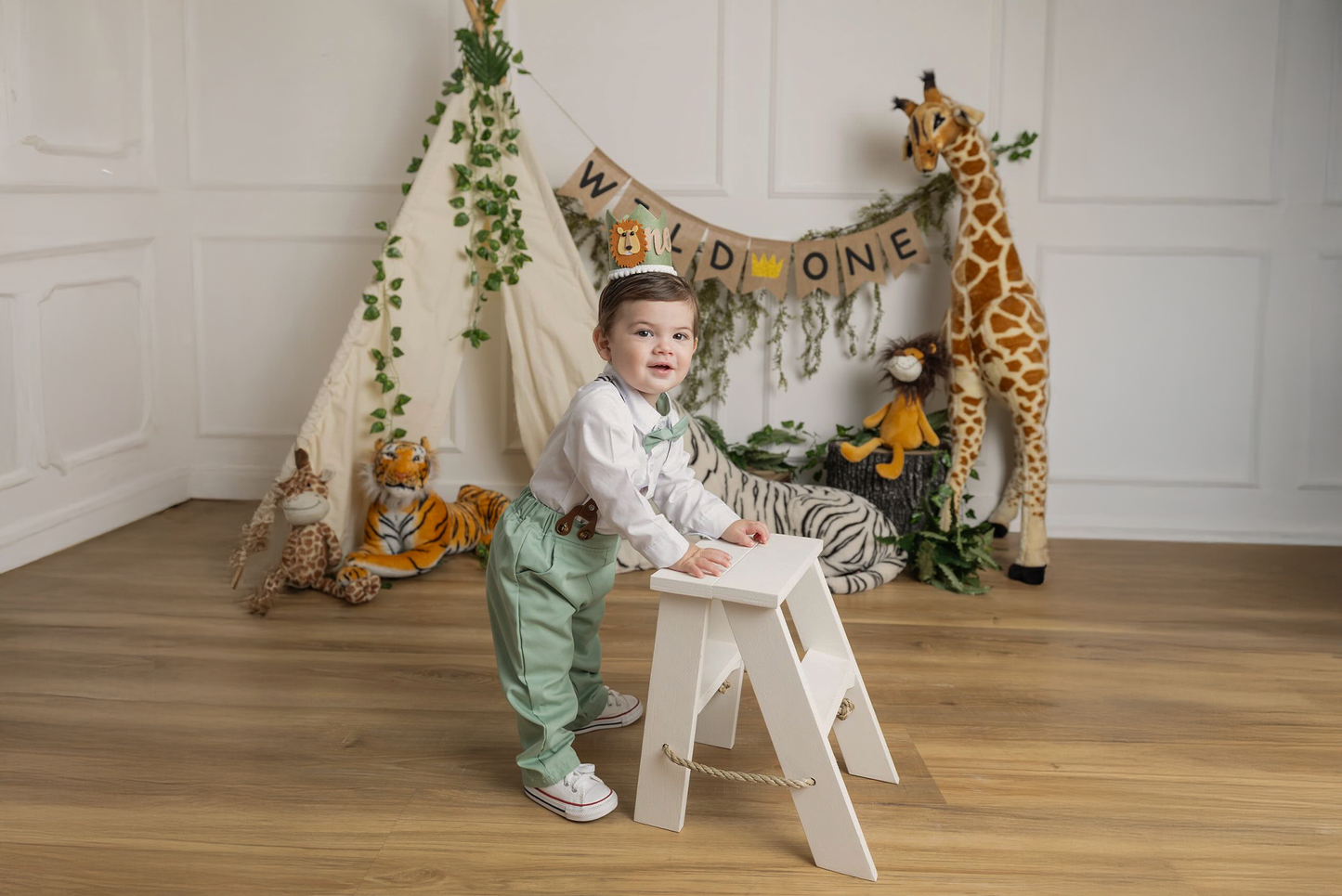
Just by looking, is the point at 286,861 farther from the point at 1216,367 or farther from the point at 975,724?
the point at 1216,367

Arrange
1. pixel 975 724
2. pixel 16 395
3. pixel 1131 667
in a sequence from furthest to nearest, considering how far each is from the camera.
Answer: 1. pixel 16 395
2. pixel 1131 667
3. pixel 975 724

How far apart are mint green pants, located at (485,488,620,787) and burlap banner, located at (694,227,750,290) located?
1595 mm

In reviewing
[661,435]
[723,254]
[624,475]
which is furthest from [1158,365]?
[624,475]

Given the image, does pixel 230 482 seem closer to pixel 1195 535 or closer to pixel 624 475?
pixel 624 475

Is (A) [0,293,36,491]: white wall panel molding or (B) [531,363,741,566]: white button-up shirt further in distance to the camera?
(A) [0,293,36,491]: white wall panel molding

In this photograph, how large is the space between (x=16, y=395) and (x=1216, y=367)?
11.0ft

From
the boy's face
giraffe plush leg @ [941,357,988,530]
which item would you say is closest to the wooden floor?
giraffe plush leg @ [941,357,988,530]

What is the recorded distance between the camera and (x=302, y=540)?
2.76 m

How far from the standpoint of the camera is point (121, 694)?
84.2 inches

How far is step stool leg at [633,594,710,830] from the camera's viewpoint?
161 cm

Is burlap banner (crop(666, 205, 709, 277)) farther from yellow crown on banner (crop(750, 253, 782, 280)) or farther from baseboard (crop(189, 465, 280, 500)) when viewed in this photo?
baseboard (crop(189, 465, 280, 500))

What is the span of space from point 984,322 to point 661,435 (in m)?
1.59

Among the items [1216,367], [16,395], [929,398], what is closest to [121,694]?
[16,395]

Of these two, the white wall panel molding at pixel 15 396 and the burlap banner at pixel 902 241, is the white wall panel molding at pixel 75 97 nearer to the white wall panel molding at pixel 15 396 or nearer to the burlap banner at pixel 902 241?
the white wall panel molding at pixel 15 396
